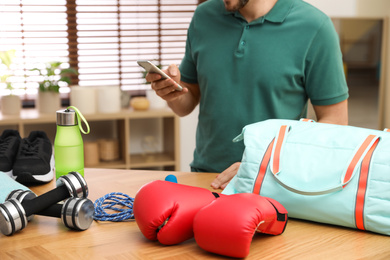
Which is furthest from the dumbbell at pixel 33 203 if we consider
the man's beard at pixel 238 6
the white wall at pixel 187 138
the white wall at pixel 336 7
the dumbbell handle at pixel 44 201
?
the white wall at pixel 336 7

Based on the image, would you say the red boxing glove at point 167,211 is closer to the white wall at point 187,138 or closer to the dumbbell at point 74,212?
the dumbbell at point 74,212

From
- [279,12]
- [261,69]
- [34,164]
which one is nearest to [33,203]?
[34,164]

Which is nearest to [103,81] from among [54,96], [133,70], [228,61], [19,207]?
[133,70]

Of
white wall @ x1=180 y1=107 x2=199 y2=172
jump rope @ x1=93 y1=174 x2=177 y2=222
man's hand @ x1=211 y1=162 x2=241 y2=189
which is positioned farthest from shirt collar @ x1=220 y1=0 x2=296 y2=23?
white wall @ x1=180 y1=107 x2=199 y2=172

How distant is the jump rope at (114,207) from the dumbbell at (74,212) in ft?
0.20

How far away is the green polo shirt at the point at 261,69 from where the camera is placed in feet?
5.26

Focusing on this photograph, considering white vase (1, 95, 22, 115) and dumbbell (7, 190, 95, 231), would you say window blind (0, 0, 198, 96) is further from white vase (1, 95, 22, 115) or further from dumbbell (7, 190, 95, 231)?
dumbbell (7, 190, 95, 231)

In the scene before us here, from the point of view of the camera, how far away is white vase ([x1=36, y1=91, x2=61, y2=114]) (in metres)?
3.06

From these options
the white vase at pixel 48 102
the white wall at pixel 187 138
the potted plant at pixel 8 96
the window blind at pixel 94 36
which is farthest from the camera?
the white wall at pixel 187 138

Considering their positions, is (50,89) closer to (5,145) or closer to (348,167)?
(5,145)

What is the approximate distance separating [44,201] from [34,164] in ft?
1.07

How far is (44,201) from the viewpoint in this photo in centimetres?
107

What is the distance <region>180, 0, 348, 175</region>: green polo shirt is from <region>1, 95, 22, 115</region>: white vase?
164cm

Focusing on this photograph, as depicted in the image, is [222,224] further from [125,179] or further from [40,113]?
[40,113]
